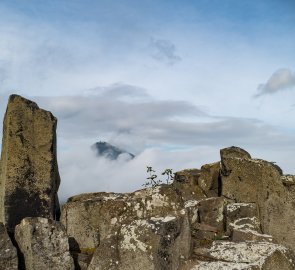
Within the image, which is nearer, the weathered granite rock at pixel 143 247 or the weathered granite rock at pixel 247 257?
the weathered granite rock at pixel 143 247

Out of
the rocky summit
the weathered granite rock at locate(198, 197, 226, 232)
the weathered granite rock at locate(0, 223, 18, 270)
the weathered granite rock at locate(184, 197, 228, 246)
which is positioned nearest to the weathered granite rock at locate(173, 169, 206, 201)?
the rocky summit

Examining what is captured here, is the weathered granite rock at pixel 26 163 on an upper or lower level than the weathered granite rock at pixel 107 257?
upper

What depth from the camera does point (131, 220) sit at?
1357cm

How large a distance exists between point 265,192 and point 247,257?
5472 mm

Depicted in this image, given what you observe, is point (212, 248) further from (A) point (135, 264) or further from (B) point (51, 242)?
(B) point (51, 242)

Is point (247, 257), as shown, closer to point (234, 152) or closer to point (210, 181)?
point (210, 181)

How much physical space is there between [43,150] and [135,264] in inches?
226

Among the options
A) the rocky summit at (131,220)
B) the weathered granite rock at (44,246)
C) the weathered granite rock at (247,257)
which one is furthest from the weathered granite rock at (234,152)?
the weathered granite rock at (44,246)

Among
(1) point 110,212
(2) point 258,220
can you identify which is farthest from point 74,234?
(2) point 258,220

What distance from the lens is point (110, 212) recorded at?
1466 cm

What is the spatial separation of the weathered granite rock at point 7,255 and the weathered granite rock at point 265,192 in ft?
29.4

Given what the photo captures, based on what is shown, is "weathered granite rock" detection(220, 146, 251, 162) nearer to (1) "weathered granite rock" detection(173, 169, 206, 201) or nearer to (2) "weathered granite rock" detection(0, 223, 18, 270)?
(1) "weathered granite rock" detection(173, 169, 206, 201)

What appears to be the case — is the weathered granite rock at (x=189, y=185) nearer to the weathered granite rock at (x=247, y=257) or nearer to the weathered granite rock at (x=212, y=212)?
the weathered granite rock at (x=212, y=212)

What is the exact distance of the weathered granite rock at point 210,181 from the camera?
72.1 feet
